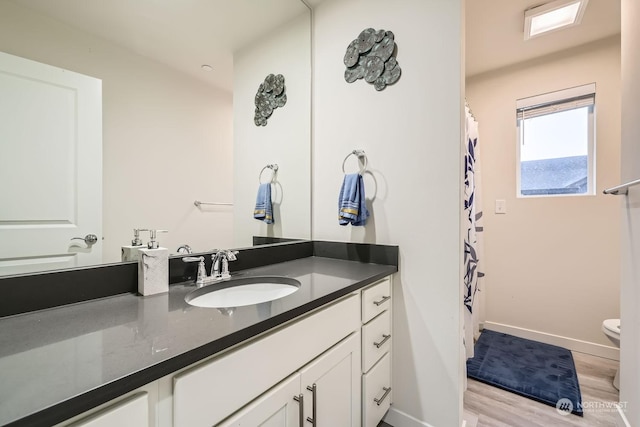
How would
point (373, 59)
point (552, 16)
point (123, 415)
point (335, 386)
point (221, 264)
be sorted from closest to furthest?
point (123, 415) < point (335, 386) < point (221, 264) < point (373, 59) < point (552, 16)

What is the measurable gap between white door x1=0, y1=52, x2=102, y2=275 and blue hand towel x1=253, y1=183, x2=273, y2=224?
74cm

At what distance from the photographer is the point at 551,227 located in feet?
7.43

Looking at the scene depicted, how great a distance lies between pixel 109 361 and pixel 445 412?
1395 mm

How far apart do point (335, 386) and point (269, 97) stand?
1.52m

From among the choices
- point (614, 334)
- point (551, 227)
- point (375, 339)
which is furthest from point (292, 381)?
point (551, 227)

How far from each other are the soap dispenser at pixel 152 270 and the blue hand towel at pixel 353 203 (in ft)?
2.74

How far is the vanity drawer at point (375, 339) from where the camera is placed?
1.15 metres

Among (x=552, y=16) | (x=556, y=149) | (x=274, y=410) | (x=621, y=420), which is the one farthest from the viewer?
(x=556, y=149)

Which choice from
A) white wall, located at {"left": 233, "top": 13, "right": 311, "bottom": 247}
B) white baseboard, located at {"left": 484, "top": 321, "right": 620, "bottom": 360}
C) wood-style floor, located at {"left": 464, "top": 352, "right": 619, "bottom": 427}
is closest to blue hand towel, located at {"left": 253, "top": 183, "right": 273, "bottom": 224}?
white wall, located at {"left": 233, "top": 13, "right": 311, "bottom": 247}

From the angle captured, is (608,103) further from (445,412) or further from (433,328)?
(445,412)

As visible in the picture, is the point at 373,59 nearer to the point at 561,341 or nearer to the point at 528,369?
the point at 528,369

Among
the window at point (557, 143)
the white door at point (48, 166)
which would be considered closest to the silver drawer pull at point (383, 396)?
the white door at point (48, 166)

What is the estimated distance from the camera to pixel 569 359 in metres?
2.02

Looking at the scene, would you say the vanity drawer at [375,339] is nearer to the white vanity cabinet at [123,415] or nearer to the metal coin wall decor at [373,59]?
the white vanity cabinet at [123,415]
